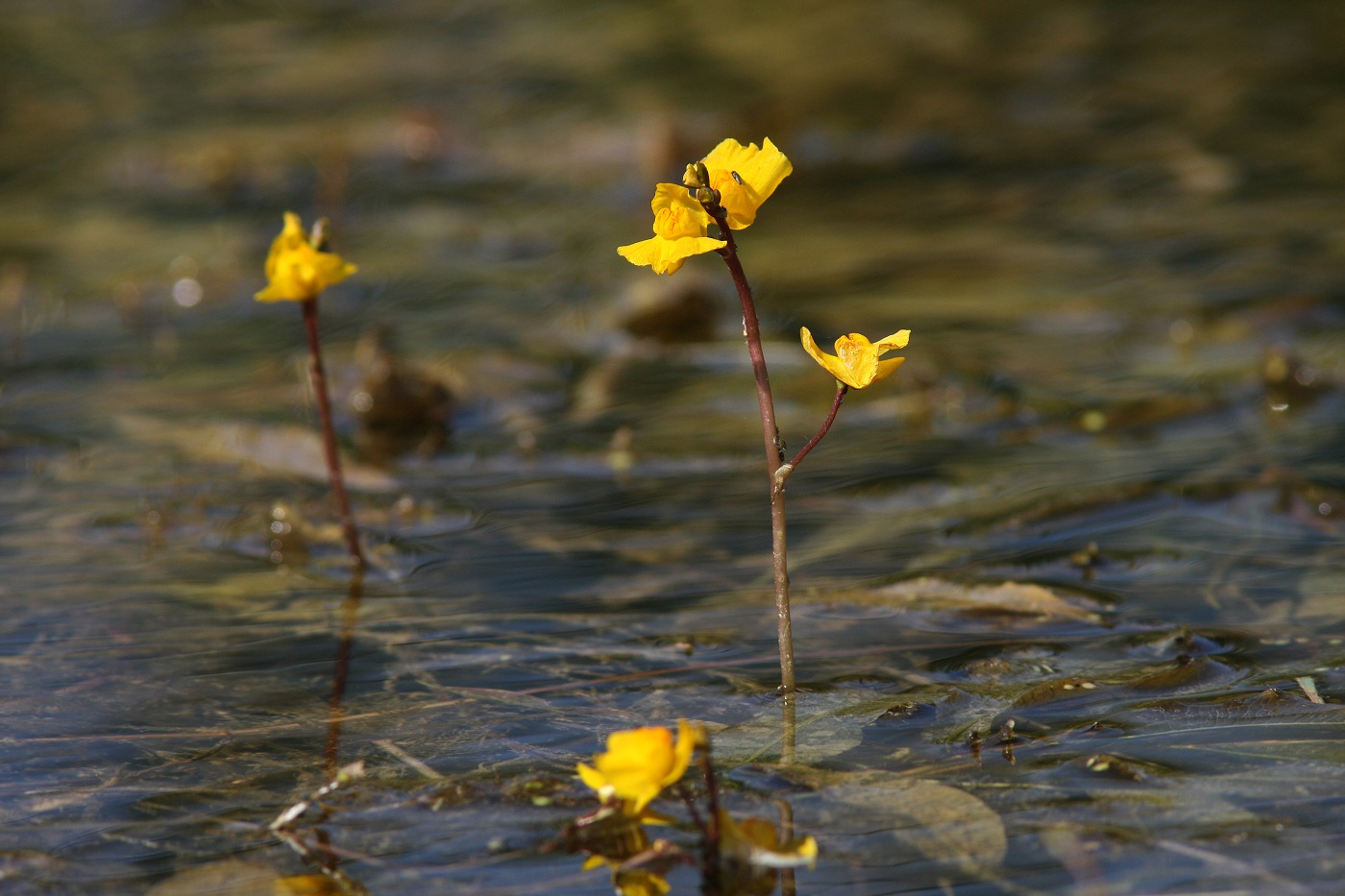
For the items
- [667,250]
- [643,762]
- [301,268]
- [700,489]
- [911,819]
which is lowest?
[911,819]

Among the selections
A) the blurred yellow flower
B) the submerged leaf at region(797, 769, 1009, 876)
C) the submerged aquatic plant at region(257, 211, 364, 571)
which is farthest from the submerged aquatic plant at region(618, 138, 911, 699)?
the submerged aquatic plant at region(257, 211, 364, 571)

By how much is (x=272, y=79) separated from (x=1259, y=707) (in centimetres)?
652

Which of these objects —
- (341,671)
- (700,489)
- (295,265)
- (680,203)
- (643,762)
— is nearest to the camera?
(643,762)

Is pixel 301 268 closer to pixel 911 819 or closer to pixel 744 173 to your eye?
pixel 744 173

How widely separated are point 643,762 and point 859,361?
57 centimetres

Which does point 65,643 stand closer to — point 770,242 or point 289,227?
point 289,227

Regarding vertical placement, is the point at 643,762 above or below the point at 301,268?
below

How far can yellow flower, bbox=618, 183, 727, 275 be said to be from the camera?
1.64 meters

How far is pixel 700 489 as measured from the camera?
2.83 metres

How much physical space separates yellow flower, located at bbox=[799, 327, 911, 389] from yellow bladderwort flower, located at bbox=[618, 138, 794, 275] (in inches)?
6.5

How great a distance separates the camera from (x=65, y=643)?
2.14 metres

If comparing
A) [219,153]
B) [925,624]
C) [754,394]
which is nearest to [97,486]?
[754,394]

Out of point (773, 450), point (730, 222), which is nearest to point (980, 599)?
point (773, 450)

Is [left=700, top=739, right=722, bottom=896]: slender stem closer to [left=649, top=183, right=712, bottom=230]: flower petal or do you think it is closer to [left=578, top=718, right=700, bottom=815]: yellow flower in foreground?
[left=578, top=718, right=700, bottom=815]: yellow flower in foreground
